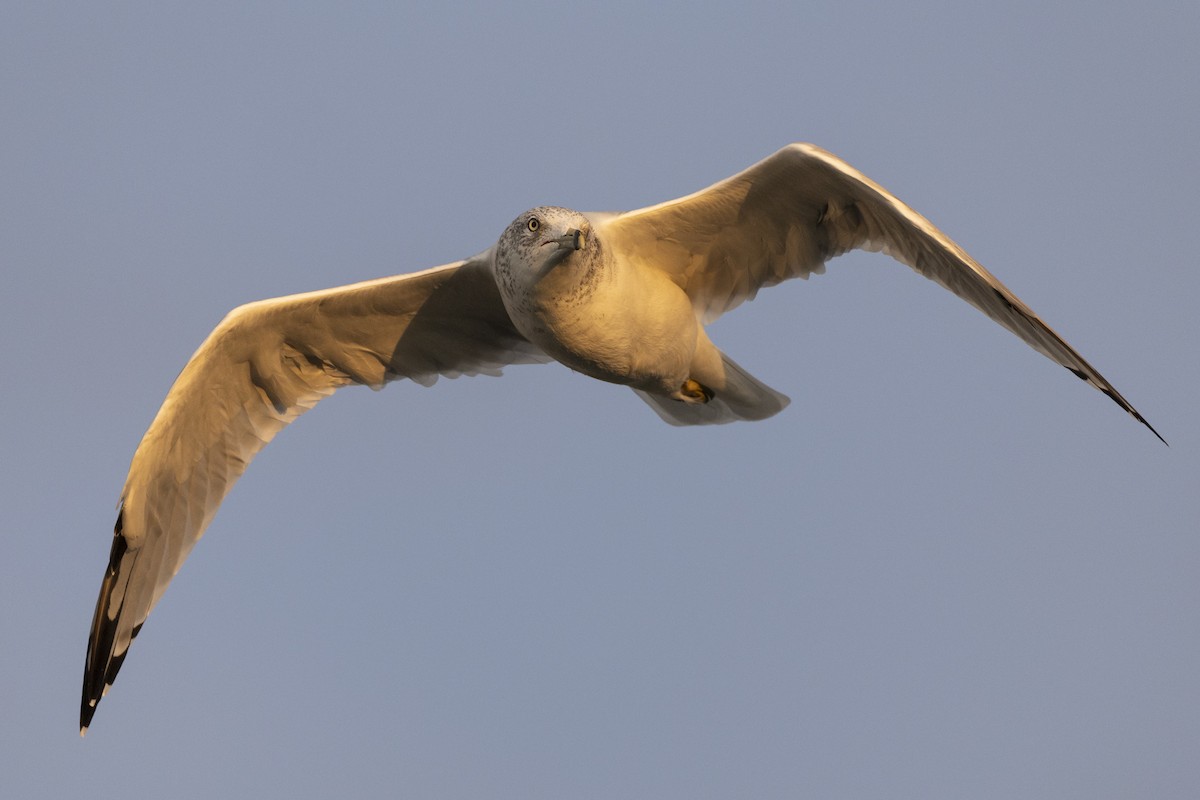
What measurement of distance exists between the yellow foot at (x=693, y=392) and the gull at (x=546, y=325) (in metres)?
0.01

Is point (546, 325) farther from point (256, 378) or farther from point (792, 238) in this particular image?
point (256, 378)

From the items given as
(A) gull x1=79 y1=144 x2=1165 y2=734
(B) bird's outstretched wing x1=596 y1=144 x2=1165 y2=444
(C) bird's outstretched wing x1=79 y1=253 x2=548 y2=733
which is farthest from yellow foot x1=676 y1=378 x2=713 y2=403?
(C) bird's outstretched wing x1=79 y1=253 x2=548 y2=733

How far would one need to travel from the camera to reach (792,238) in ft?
32.3

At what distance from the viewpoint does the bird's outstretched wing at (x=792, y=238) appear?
8.82 m

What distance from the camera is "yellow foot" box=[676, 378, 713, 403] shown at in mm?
10312

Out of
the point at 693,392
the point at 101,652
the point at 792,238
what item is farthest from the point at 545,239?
the point at 101,652

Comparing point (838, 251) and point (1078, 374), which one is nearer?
point (1078, 374)

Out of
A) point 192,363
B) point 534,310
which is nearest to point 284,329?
point 192,363

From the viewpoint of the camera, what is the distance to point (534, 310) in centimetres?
870

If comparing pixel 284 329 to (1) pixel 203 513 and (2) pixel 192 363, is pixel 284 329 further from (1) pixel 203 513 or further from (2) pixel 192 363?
(1) pixel 203 513

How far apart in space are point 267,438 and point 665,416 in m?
2.55

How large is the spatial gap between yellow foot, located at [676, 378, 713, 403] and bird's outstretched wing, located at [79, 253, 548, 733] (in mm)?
953

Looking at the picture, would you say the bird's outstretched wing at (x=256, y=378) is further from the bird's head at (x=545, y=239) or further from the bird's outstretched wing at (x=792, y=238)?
the bird's outstretched wing at (x=792, y=238)

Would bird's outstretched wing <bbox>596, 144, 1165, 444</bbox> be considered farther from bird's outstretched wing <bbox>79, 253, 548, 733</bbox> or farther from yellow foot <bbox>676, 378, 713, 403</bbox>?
bird's outstretched wing <bbox>79, 253, 548, 733</bbox>
